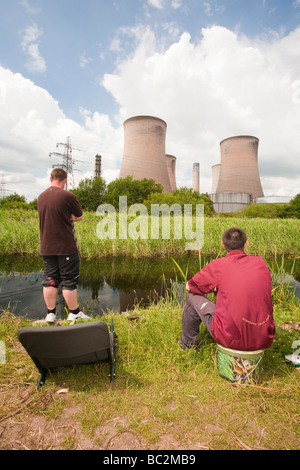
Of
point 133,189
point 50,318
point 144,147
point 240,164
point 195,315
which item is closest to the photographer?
point 195,315

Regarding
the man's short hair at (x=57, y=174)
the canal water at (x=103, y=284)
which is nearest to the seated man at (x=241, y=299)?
the canal water at (x=103, y=284)

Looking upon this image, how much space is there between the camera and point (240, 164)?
85.0 feet

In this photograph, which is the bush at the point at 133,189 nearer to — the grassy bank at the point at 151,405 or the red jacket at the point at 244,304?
the grassy bank at the point at 151,405

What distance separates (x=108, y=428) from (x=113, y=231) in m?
5.61

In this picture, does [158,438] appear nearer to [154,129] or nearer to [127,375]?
[127,375]

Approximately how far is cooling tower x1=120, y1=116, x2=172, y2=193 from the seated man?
22201 millimetres

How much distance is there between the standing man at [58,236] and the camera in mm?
2074

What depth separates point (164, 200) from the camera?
1830 cm

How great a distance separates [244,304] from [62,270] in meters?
1.53

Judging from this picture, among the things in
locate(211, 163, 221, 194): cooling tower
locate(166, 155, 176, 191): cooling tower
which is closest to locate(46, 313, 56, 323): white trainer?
locate(166, 155, 176, 191): cooling tower

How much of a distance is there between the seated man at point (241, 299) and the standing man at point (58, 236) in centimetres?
125

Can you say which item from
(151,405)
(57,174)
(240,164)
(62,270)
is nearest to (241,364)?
(151,405)

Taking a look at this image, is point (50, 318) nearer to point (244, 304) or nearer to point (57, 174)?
point (57, 174)
